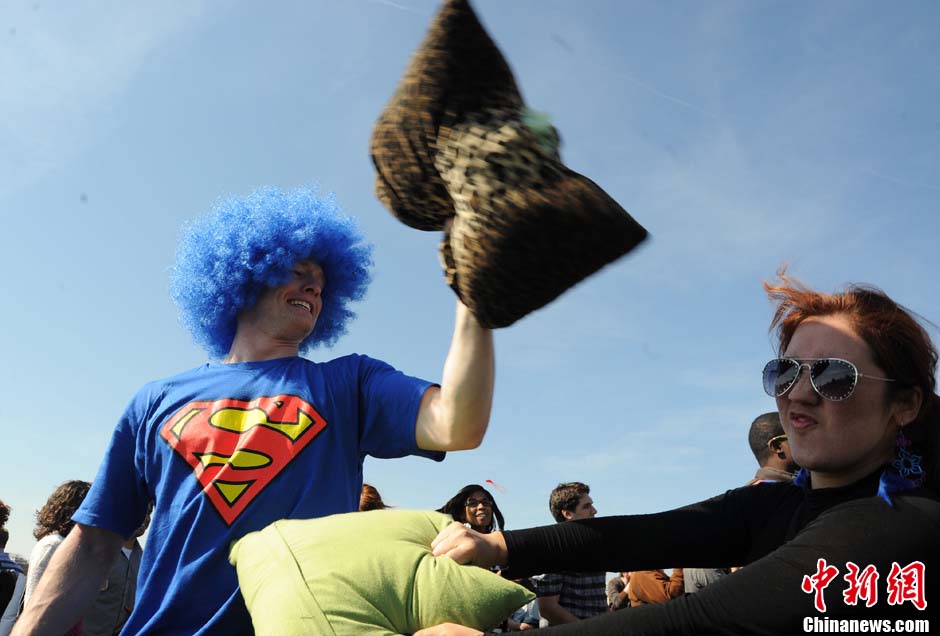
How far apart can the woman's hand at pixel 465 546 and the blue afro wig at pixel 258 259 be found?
106 centimetres

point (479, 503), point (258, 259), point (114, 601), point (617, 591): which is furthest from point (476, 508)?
point (258, 259)

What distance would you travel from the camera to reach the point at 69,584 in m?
2.06

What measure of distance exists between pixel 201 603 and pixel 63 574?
551 millimetres

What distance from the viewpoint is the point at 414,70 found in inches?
57.8

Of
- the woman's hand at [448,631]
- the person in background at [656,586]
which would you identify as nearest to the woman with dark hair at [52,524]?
the person in background at [656,586]

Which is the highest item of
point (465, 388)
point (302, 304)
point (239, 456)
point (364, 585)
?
point (302, 304)

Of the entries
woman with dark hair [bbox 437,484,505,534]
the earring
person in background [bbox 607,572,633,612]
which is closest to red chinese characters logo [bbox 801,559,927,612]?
the earring

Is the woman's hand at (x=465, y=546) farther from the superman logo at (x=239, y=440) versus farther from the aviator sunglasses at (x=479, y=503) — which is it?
the aviator sunglasses at (x=479, y=503)

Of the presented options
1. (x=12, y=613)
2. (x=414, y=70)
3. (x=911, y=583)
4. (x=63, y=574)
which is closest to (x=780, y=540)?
(x=911, y=583)

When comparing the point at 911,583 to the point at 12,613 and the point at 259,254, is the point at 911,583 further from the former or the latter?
the point at 12,613

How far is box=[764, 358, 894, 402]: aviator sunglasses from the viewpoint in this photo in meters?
1.77

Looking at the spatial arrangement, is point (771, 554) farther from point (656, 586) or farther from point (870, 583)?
point (656, 586)

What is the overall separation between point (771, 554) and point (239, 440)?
3.83 feet

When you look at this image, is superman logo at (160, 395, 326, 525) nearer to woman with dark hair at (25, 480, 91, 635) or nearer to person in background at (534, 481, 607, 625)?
woman with dark hair at (25, 480, 91, 635)
